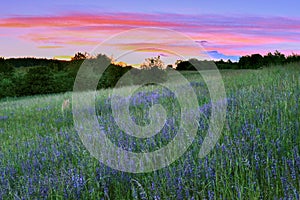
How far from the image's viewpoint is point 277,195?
2.60 m

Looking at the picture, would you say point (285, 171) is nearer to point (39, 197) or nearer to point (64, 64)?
point (39, 197)

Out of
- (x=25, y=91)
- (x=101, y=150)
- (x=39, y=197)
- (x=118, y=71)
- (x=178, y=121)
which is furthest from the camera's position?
(x=118, y=71)

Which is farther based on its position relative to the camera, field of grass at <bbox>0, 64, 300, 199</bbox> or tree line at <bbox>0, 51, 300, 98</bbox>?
tree line at <bbox>0, 51, 300, 98</bbox>

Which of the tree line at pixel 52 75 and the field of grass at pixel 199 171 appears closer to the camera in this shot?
the field of grass at pixel 199 171

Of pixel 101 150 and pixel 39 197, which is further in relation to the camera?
pixel 101 150

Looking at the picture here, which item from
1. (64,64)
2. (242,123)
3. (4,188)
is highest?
(64,64)

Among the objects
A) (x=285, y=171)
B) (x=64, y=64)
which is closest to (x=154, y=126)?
(x=285, y=171)

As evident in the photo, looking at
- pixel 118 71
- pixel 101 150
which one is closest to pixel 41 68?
pixel 118 71

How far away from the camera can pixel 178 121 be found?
523cm

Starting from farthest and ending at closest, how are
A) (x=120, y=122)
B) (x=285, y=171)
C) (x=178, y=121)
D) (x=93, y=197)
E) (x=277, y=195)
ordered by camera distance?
(x=120, y=122)
(x=178, y=121)
(x=93, y=197)
(x=285, y=171)
(x=277, y=195)

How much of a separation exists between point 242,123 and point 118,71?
1018 inches

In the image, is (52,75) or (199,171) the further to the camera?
(52,75)

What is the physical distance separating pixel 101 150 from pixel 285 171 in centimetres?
221

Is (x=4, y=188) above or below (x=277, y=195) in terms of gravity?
below
